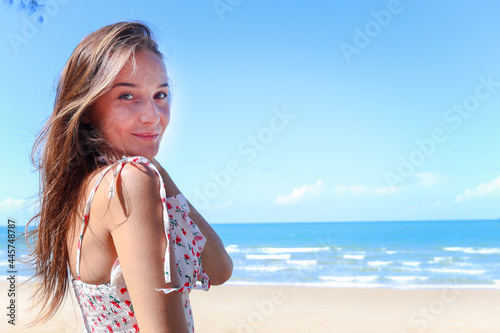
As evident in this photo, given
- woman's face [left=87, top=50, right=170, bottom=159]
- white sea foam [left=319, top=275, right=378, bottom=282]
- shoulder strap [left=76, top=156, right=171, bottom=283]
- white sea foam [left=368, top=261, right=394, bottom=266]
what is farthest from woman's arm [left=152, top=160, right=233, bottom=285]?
white sea foam [left=368, top=261, right=394, bottom=266]

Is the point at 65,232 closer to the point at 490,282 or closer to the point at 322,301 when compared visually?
the point at 322,301

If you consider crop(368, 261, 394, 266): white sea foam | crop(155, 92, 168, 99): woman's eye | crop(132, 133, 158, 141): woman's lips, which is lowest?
crop(132, 133, 158, 141): woman's lips

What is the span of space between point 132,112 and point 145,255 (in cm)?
39

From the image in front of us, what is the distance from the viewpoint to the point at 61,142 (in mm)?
1167

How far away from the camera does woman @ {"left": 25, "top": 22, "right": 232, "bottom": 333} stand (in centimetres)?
89

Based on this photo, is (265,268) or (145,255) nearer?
(145,255)

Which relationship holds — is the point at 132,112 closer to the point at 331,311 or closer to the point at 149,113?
the point at 149,113

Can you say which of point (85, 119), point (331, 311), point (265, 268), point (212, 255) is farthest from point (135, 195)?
point (265, 268)

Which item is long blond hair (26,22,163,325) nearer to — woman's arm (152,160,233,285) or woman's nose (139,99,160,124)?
woman's nose (139,99,160,124)

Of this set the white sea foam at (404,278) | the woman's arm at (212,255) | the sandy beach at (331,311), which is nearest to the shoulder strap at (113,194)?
the woman's arm at (212,255)

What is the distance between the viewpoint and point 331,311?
9508 mm

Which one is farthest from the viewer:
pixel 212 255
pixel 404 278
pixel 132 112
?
pixel 404 278

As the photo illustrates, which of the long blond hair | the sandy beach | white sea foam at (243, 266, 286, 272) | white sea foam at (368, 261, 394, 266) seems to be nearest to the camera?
the long blond hair

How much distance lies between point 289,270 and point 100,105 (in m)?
16.4
